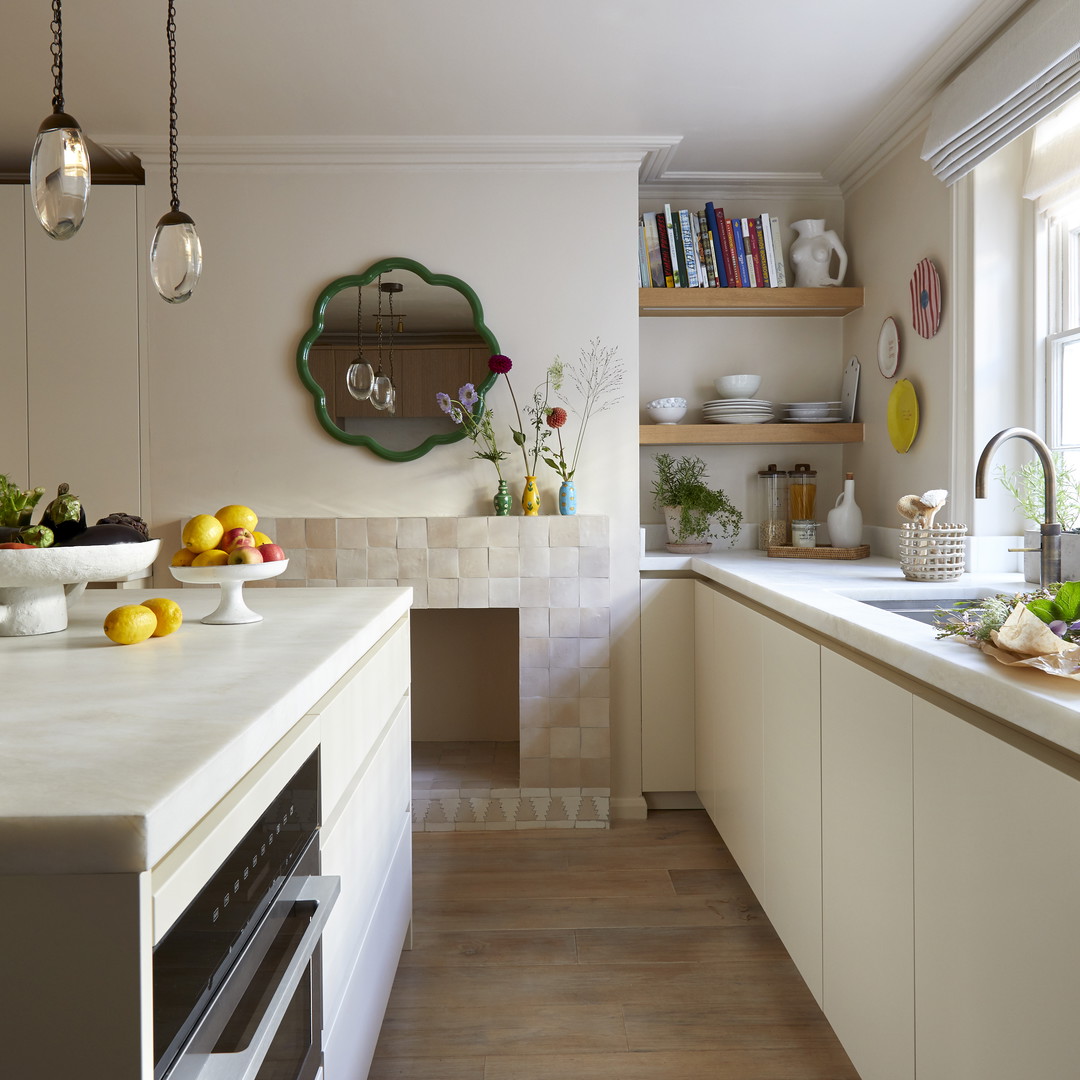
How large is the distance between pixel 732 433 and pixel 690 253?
691 mm

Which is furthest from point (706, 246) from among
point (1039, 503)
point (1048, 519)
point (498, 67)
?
point (1048, 519)

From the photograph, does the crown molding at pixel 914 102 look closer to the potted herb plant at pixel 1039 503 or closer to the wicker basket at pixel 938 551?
the potted herb plant at pixel 1039 503

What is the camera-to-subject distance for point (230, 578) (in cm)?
162

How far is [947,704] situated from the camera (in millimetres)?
1260

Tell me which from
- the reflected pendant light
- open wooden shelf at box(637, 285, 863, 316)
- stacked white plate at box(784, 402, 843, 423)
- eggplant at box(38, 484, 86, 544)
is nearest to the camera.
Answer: eggplant at box(38, 484, 86, 544)

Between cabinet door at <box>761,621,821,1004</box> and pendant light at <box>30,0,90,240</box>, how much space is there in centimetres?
148

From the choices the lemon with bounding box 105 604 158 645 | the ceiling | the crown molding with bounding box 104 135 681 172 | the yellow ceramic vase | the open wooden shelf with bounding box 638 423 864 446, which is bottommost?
the lemon with bounding box 105 604 158 645

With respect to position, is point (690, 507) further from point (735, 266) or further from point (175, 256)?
point (175, 256)

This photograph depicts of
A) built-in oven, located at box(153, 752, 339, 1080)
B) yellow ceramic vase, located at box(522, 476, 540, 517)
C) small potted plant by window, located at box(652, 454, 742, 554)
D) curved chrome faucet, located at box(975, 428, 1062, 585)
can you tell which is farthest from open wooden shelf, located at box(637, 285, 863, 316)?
built-in oven, located at box(153, 752, 339, 1080)

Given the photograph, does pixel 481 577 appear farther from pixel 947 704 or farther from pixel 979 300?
pixel 947 704

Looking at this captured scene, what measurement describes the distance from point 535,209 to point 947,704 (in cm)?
245

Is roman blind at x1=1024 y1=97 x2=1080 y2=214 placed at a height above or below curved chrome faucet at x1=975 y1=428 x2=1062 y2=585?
above

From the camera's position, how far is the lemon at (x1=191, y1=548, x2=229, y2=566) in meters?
1.60

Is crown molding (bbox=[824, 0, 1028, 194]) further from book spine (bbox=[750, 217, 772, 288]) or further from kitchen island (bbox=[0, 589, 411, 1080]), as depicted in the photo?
kitchen island (bbox=[0, 589, 411, 1080])
